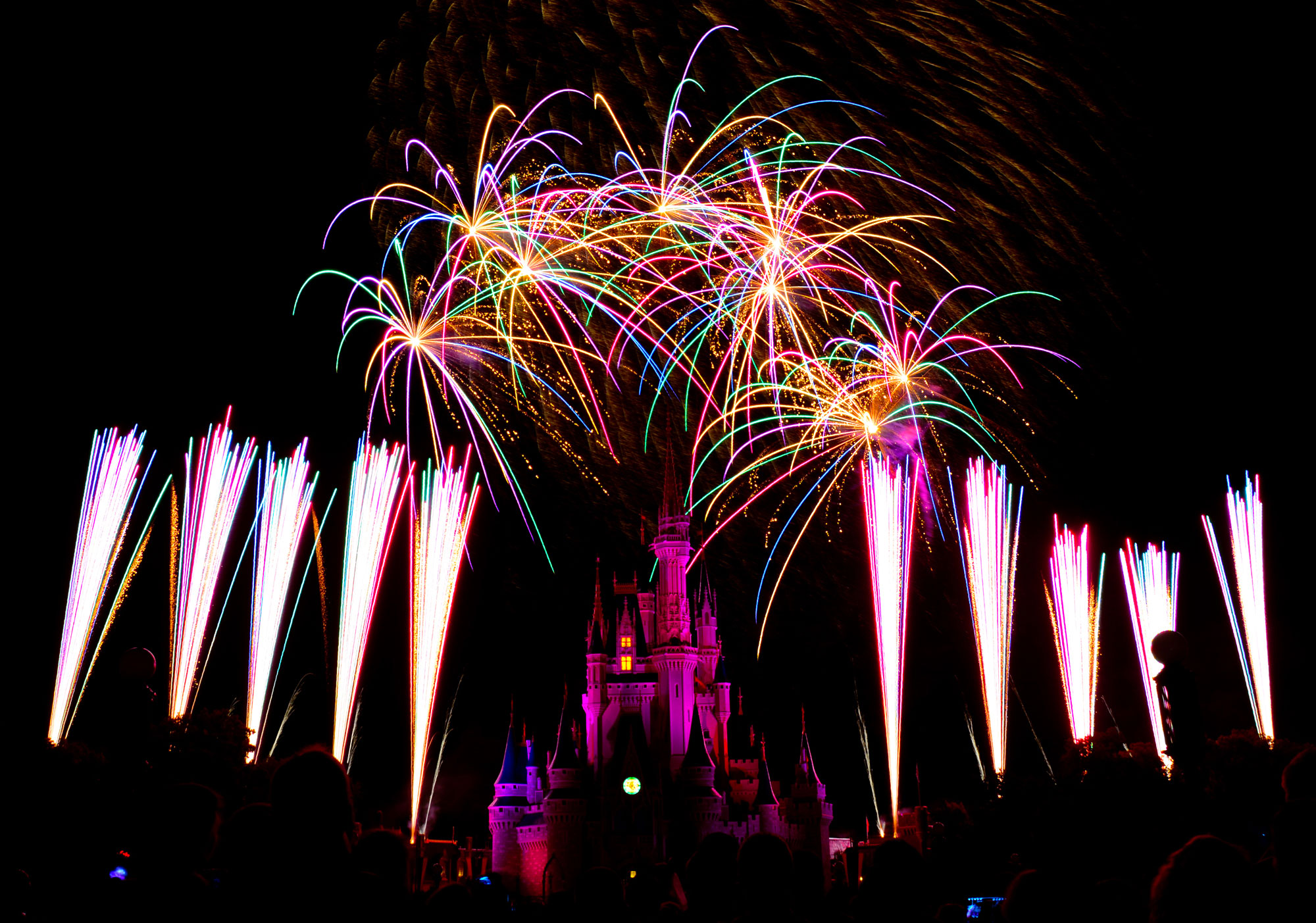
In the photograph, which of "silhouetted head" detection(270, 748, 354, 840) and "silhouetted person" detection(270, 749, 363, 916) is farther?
"silhouetted head" detection(270, 748, 354, 840)

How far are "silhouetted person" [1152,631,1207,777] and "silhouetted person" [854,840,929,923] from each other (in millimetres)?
6950

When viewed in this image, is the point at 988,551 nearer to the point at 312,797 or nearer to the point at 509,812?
the point at 312,797

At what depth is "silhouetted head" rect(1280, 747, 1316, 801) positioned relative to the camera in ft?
29.2

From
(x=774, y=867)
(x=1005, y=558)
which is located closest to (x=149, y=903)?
(x=774, y=867)

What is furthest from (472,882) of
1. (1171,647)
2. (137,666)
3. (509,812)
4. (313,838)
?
(509,812)

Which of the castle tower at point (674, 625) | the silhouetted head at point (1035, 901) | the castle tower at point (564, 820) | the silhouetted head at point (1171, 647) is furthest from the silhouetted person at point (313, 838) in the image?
the castle tower at point (674, 625)

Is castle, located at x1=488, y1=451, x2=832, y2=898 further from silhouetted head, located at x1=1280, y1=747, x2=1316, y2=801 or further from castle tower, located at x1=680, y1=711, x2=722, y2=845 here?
silhouetted head, located at x1=1280, y1=747, x2=1316, y2=801

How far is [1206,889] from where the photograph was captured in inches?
234

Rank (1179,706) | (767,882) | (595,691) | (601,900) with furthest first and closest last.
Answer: (595,691), (1179,706), (601,900), (767,882)

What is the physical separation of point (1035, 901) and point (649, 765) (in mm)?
76360

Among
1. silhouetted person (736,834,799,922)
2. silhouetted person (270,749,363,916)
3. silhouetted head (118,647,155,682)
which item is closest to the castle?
silhouetted head (118,647,155,682)

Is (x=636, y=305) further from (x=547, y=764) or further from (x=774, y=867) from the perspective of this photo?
(x=547, y=764)

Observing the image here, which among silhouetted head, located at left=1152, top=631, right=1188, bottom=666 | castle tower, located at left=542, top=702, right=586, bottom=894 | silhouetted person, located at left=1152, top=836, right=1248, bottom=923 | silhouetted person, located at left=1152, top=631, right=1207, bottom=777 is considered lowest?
castle tower, located at left=542, top=702, right=586, bottom=894

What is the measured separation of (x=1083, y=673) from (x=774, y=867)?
4013 cm
